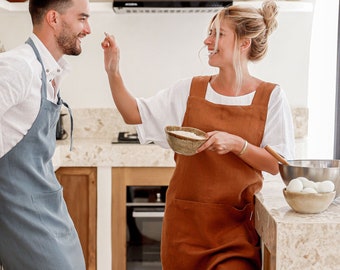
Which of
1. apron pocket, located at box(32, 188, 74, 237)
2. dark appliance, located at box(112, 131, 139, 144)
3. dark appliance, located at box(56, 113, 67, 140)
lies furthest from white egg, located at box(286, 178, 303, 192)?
dark appliance, located at box(56, 113, 67, 140)

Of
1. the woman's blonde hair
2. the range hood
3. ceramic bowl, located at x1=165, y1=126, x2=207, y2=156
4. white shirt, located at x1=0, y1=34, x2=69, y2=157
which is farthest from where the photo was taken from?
the range hood

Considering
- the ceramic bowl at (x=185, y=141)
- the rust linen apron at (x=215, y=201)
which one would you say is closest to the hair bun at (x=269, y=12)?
the rust linen apron at (x=215, y=201)

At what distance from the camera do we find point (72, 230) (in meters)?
1.88

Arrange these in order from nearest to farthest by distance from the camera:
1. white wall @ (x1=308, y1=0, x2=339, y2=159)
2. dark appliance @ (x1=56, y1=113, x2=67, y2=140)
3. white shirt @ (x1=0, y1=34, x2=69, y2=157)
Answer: white shirt @ (x1=0, y1=34, x2=69, y2=157) → dark appliance @ (x1=56, y1=113, x2=67, y2=140) → white wall @ (x1=308, y1=0, x2=339, y2=159)

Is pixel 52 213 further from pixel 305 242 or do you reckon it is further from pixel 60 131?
pixel 60 131

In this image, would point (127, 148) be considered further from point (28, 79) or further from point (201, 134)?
point (28, 79)

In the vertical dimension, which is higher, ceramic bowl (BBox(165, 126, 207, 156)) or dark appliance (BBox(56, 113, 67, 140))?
ceramic bowl (BBox(165, 126, 207, 156))

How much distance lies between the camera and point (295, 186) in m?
1.68

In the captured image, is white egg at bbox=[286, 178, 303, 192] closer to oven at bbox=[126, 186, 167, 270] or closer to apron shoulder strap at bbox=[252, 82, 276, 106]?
apron shoulder strap at bbox=[252, 82, 276, 106]

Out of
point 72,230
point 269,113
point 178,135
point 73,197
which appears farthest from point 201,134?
point 73,197

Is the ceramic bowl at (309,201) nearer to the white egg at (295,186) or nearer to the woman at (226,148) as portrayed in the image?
the white egg at (295,186)

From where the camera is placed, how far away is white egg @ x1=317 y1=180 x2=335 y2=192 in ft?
5.49

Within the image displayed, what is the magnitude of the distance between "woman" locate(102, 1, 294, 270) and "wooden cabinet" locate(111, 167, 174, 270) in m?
1.24

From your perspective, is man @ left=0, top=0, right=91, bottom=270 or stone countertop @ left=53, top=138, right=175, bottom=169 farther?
stone countertop @ left=53, top=138, right=175, bottom=169
